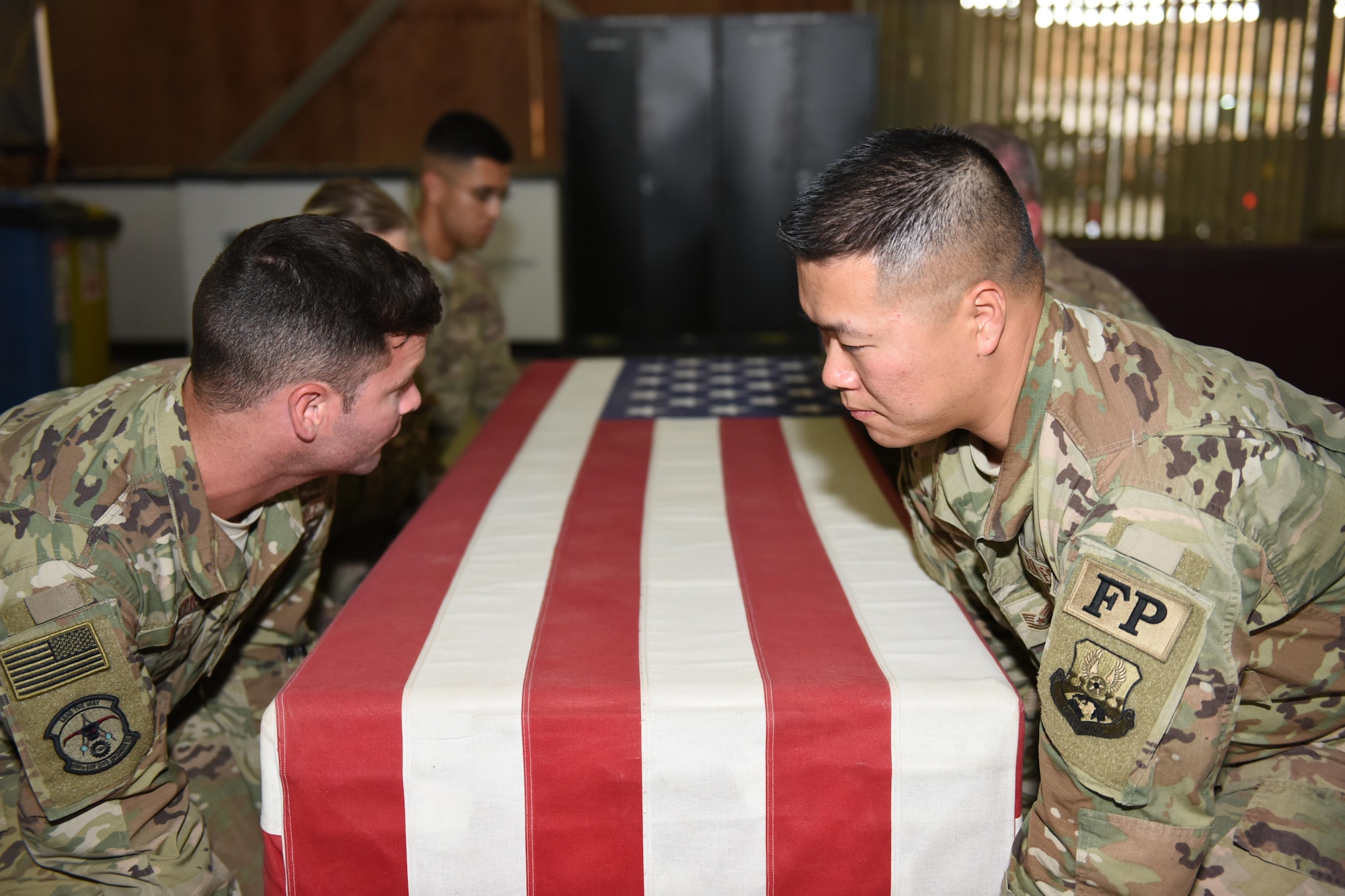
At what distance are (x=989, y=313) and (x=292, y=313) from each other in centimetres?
74

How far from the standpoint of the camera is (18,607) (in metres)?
1.11

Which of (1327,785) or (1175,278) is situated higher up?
(1175,278)

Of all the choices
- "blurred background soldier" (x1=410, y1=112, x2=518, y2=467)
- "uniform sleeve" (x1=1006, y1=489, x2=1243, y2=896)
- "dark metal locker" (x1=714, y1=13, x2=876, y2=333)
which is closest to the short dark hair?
"uniform sleeve" (x1=1006, y1=489, x2=1243, y2=896)

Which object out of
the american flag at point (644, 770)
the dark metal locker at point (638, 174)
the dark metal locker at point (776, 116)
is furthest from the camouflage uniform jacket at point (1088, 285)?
the dark metal locker at point (638, 174)

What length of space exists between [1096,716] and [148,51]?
757cm

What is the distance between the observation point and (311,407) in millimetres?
1225

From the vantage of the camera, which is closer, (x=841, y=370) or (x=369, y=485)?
(x=841, y=370)

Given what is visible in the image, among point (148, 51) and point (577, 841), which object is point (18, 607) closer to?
point (577, 841)

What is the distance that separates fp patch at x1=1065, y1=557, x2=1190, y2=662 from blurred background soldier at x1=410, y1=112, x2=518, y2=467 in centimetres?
212

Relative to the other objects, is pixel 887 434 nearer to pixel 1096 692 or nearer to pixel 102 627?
pixel 1096 692

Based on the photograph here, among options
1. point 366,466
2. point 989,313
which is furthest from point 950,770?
point 366,466

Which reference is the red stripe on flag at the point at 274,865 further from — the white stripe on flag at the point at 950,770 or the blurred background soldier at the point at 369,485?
the blurred background soldier at the point at 369,485

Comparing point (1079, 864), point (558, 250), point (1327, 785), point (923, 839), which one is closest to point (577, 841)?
point (923, 839)

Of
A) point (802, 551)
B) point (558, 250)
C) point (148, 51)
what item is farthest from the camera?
point (148, 51)
